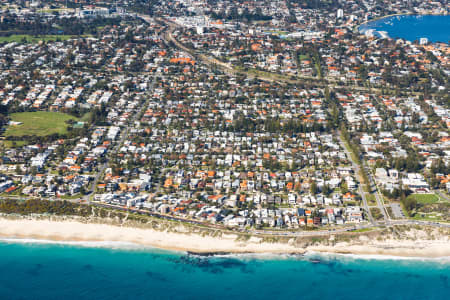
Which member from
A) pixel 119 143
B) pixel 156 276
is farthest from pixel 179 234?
pixel 119 143

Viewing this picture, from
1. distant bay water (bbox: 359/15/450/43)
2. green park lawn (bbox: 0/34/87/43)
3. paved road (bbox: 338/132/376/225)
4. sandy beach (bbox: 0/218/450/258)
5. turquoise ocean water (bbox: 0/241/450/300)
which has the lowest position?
turquoise ocean water (bbox: 0/241/450/300)

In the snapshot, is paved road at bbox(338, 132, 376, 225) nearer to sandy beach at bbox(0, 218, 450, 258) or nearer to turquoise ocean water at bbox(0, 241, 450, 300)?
sandy beach at bbox(0, 218, 450, 258)

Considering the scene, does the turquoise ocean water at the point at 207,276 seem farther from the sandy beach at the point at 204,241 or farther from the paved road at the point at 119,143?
the paved road at the point at 119,143

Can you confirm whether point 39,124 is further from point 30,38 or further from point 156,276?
point 30,38

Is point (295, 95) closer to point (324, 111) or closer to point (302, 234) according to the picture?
point (324, 111)

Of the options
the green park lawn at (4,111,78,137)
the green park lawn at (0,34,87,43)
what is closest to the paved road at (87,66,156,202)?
the green park lawn at (4,111,78,137)

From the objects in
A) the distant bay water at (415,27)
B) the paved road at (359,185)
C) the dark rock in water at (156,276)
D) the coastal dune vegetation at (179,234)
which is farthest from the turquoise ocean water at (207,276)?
the distant bay water at (415,27)
